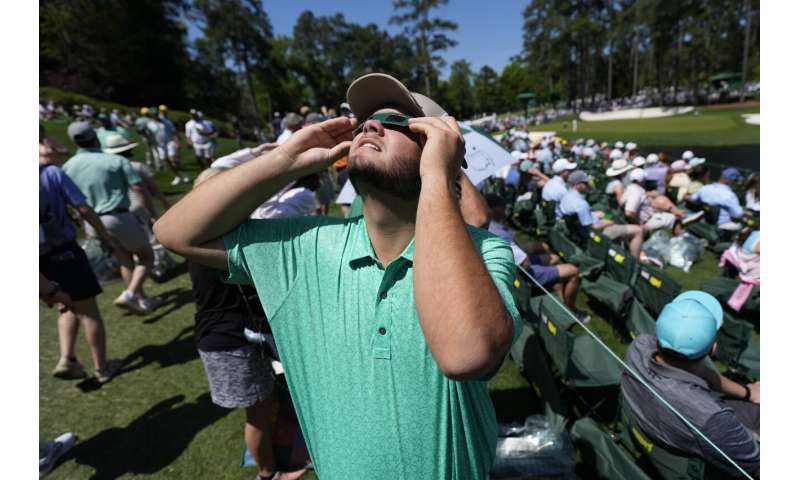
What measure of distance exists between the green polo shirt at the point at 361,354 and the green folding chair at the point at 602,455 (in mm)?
1211

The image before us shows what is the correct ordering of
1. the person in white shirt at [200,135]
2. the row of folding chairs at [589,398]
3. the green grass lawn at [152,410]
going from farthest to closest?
1. the person in white shirt at [200,135]
2. the green grass lawn at [152,410]
3. the row of folding chairs at [589,398]

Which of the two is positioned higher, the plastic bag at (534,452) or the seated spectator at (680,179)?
the seated spectator at (680,179)

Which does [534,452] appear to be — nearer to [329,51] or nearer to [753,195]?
[753,195]

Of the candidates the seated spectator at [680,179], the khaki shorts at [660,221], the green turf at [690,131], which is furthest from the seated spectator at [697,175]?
the green turf at [690,131]

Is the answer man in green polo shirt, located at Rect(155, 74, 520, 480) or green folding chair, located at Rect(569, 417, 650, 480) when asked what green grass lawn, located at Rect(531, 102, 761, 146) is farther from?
man in green polo shirt, located at Rect(155, 74, 520, 480)

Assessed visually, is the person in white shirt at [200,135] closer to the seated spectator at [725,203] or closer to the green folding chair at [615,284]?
the green folding chair at [615,284]

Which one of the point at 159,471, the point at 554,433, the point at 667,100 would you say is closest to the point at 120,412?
the point at 159,471

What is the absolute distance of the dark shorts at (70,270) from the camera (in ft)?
11.2

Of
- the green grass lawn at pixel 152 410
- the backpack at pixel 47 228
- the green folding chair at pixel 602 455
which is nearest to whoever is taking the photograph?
the green folding chair at pixel 602 455

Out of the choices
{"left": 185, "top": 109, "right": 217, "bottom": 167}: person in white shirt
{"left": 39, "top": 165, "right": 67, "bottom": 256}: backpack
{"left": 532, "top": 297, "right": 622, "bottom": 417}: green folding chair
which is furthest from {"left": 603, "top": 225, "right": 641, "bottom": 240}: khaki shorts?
{"left": 185, "top": 109, "right": 217, "bottom": 167}: person in white shirt

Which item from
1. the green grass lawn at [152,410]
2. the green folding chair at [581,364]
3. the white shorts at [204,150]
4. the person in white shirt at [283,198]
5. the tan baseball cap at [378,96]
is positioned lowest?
the green grass lawn at [152,410]

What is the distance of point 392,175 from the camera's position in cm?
118

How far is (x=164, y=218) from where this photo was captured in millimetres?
1332

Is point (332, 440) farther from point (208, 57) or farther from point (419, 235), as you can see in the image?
point (208, 57)
